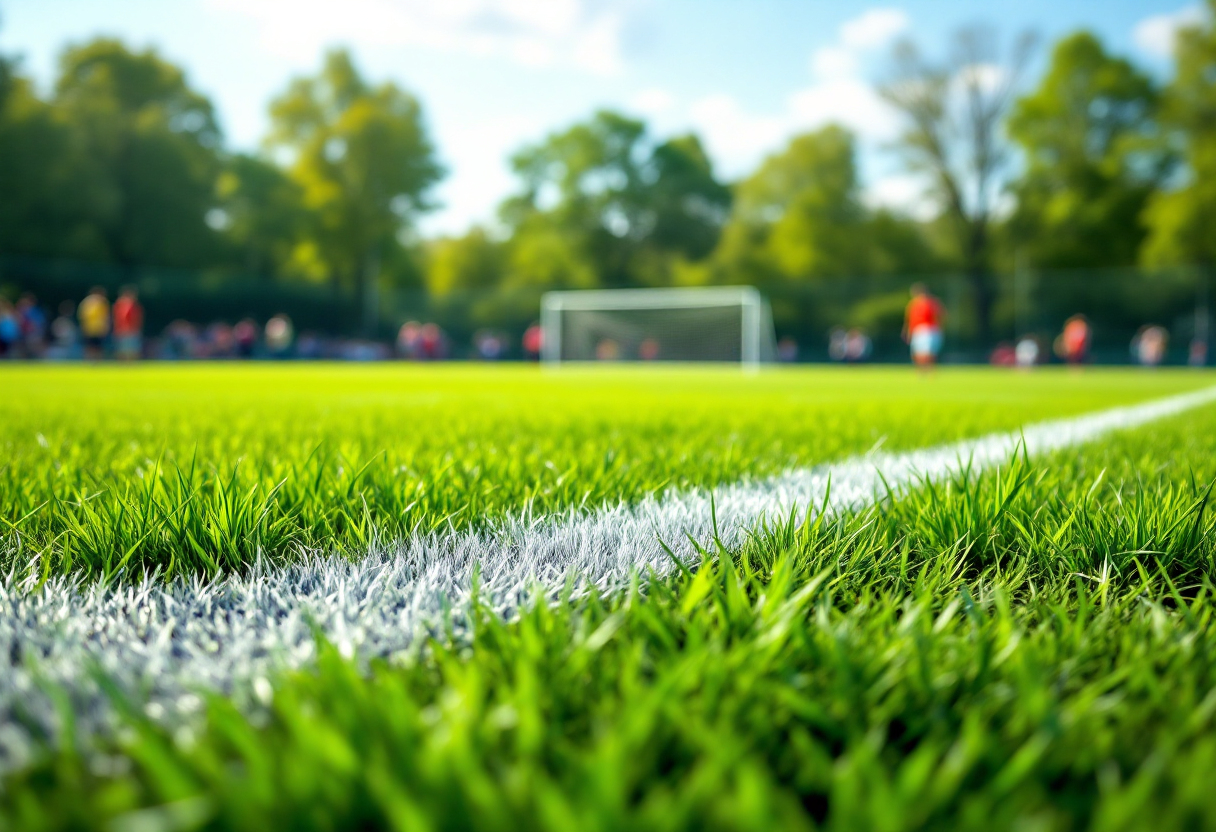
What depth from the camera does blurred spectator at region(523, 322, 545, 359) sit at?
37.4m

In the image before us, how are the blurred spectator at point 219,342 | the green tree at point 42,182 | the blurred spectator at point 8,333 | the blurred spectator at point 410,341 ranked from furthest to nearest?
the blurred spectator at point 410,341 → the blurred spectator at point 219,342 → the green tree at point 42,182 → the blurred spectator at point 8,333

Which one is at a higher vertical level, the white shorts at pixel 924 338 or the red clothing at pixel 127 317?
the red clothing at pixel 127 317

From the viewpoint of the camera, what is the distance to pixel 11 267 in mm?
30094

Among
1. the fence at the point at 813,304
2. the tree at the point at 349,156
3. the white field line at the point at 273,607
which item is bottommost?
the white field line at the point at 273,607

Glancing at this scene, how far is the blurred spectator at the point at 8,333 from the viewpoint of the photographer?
24562 mm

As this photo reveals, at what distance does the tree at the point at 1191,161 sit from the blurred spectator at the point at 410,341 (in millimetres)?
32301

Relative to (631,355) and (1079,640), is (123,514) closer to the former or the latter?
(1079,640)

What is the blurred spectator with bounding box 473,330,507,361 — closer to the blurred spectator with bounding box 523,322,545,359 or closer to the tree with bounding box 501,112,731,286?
the blurred spectator with bounding box 523,322,545,359

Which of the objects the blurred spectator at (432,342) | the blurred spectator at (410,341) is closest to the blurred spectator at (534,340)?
the blurred spectator at (432,342)

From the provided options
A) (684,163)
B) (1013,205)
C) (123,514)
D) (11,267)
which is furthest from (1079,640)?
(684,163)

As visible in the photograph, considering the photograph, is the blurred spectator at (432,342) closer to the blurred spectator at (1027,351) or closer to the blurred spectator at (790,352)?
the blurred spectator at (790,352)

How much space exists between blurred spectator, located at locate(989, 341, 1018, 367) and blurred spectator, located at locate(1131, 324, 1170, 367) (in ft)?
13.2

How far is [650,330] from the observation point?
32.1 meters

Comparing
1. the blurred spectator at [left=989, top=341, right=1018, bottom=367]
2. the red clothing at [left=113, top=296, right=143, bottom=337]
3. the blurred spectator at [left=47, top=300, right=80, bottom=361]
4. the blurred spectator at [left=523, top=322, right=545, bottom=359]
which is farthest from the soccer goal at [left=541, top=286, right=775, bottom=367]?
the blurred spectator at [left=47, top=300, right=80, bottom=361]
